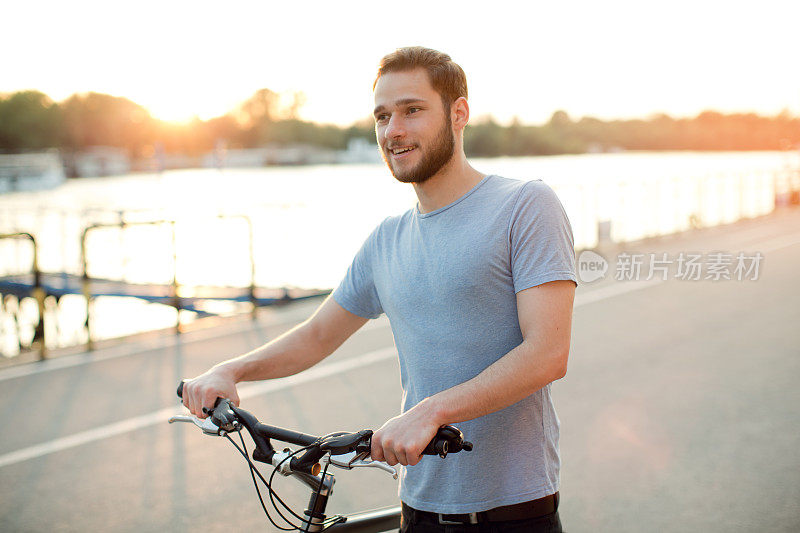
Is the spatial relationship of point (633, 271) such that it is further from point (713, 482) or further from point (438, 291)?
point (438, 291)

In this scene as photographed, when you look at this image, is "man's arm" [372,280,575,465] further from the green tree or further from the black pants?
the green tree

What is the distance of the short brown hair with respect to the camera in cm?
220

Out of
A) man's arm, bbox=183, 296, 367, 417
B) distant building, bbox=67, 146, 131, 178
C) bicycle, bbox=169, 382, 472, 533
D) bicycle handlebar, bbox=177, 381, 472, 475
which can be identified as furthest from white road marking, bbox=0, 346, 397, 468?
distant building, bbox=67, 146, 131, 178

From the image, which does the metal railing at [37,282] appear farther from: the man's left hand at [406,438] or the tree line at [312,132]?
the man's left hand at [406,438]

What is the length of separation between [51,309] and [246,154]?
16.7 meters

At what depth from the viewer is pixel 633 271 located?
14.0 metres

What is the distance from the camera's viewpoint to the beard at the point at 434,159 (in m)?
2.23

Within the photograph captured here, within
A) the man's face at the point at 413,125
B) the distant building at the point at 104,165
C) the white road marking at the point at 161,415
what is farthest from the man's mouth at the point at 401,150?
the distant building at the point at 104,165

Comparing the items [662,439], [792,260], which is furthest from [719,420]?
[792,260]

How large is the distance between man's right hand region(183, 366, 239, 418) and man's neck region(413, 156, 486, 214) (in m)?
0.78

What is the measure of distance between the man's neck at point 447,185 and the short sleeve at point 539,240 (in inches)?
8.6

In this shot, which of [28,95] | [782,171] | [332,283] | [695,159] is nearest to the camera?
[332,283]

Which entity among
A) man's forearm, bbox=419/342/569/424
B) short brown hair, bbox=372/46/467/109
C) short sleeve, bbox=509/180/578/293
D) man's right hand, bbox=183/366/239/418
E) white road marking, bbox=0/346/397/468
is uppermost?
short brown hair, bbox=372/46/467/109

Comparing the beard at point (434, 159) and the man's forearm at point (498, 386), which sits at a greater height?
the beard at point (434, 159)
